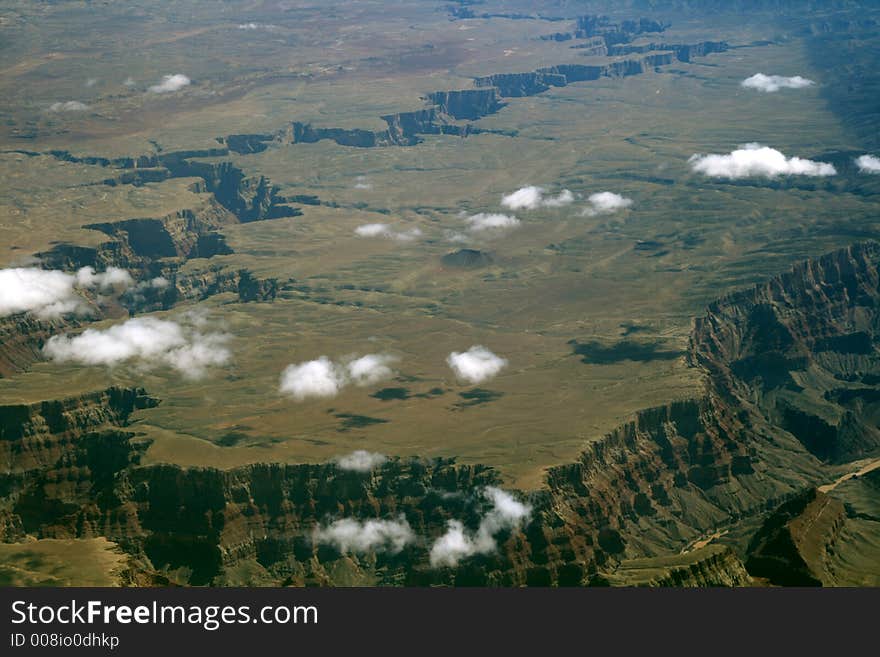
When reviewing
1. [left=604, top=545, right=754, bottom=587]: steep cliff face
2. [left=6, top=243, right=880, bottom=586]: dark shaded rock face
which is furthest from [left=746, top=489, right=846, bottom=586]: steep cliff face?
[left=604, top=545, right=754, bottom=587]: steep cliff face

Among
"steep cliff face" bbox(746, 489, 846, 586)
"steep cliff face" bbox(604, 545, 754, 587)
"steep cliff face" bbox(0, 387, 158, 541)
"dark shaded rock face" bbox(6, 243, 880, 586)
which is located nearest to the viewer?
"steep cliff face" bbox(604, 545, 754, 587)

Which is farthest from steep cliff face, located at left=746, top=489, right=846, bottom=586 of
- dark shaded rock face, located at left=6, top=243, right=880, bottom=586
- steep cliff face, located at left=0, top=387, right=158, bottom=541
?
steep cliff face, located at left=0, top=387, right=158, bottom=541

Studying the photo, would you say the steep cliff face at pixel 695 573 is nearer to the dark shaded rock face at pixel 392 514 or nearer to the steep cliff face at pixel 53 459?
the dark shaded rock face at pixel 392 514

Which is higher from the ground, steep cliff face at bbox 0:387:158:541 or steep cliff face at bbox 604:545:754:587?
steep cliff face at bbox 604:545:754:587

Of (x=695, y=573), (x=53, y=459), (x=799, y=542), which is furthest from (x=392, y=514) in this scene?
(x=53, y=459)

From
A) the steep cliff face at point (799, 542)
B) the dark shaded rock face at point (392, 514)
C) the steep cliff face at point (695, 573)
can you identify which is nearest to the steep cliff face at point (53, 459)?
the dark shaded rock face at point (392, 514)

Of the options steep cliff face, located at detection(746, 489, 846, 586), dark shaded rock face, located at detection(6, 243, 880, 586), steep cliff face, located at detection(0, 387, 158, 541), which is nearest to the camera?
steep cliff face, located at detection(746, 489, 846, 586)

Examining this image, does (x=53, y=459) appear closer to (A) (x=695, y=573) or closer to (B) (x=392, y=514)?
(B) (x=392, y=514)

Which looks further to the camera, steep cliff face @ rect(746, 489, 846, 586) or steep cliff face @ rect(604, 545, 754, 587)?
steep cliff face @ rect(746, 489, 846, 586)

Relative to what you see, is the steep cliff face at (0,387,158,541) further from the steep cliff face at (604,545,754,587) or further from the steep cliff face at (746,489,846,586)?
the steep cliff face at (746,489,846,586)

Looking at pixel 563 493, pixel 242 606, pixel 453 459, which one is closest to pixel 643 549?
pixel 563 493

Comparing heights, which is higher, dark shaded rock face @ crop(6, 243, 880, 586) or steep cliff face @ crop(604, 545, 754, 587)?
steep cliff face @ crop(604, 545, 754, 587)

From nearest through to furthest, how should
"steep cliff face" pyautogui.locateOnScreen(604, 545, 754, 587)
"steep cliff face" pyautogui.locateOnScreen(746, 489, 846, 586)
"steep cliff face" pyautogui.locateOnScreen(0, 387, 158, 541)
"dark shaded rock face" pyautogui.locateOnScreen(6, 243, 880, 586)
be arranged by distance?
"steep cliff face" pyautogui.locateOnScreen(604, 545, 754, 587)
"steep cliff face" pyautogui.locateOnScreen(746, 489, 846, 586)
"dark shaded rock face" pyautogui.locateOnScreen(6, 243, 880, 586)
"steep cliff face" pyautogui.locateOnScreen(0, 387, 158, 541)
